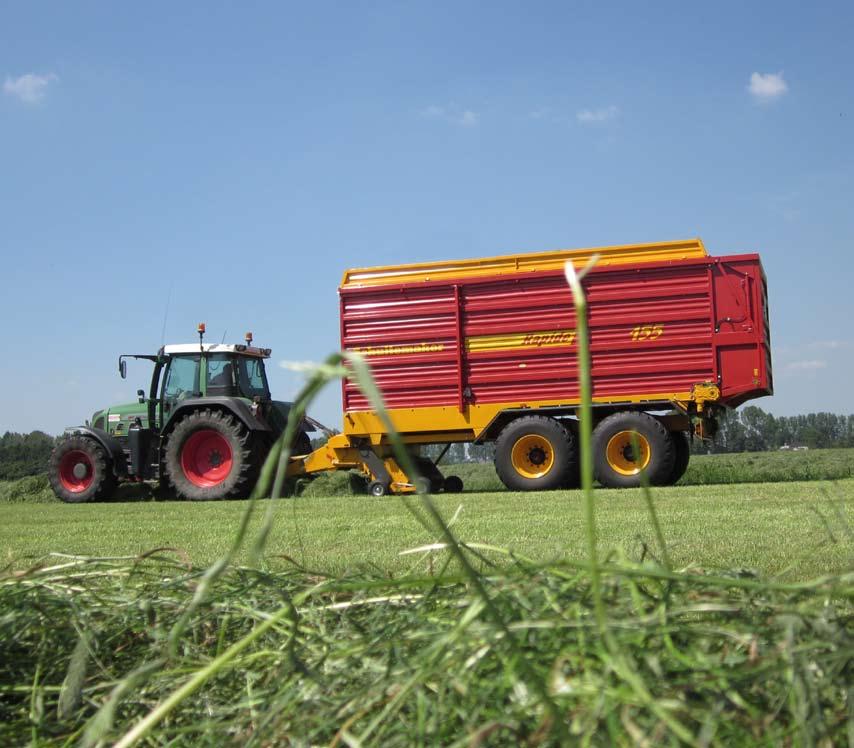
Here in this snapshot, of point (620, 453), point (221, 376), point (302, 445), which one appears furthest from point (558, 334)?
point (302, 445)

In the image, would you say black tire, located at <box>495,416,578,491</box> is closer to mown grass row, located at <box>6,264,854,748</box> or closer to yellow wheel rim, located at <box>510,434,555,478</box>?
yellow wheel rim, located at <box>510,434,555,478</box>

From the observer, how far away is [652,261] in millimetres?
11594

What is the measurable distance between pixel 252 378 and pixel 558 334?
15.0ft

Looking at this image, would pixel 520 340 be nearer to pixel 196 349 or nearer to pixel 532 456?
pixel 532 456

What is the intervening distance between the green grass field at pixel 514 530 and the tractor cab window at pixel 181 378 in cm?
379

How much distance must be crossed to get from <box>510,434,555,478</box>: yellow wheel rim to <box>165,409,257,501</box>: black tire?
3.50 metres

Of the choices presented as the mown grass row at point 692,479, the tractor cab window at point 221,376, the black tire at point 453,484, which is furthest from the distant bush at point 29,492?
the black tire at point 453,484

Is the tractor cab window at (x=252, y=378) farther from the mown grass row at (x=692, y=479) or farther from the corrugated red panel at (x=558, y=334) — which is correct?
the corrugated red panel at (x=558, y=334)

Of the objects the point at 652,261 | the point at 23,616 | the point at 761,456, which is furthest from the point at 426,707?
the point at 761,456

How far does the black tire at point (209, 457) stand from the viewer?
12.4 meters

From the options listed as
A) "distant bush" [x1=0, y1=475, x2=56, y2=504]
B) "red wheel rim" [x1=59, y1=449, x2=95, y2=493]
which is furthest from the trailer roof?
"distant bush" [x1=0, y1=475, x2=56, y2=504]

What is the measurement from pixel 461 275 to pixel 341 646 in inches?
445

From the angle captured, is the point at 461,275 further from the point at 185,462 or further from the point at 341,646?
the point at 341,646

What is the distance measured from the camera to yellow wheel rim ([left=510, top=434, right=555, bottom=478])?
11.7 m
